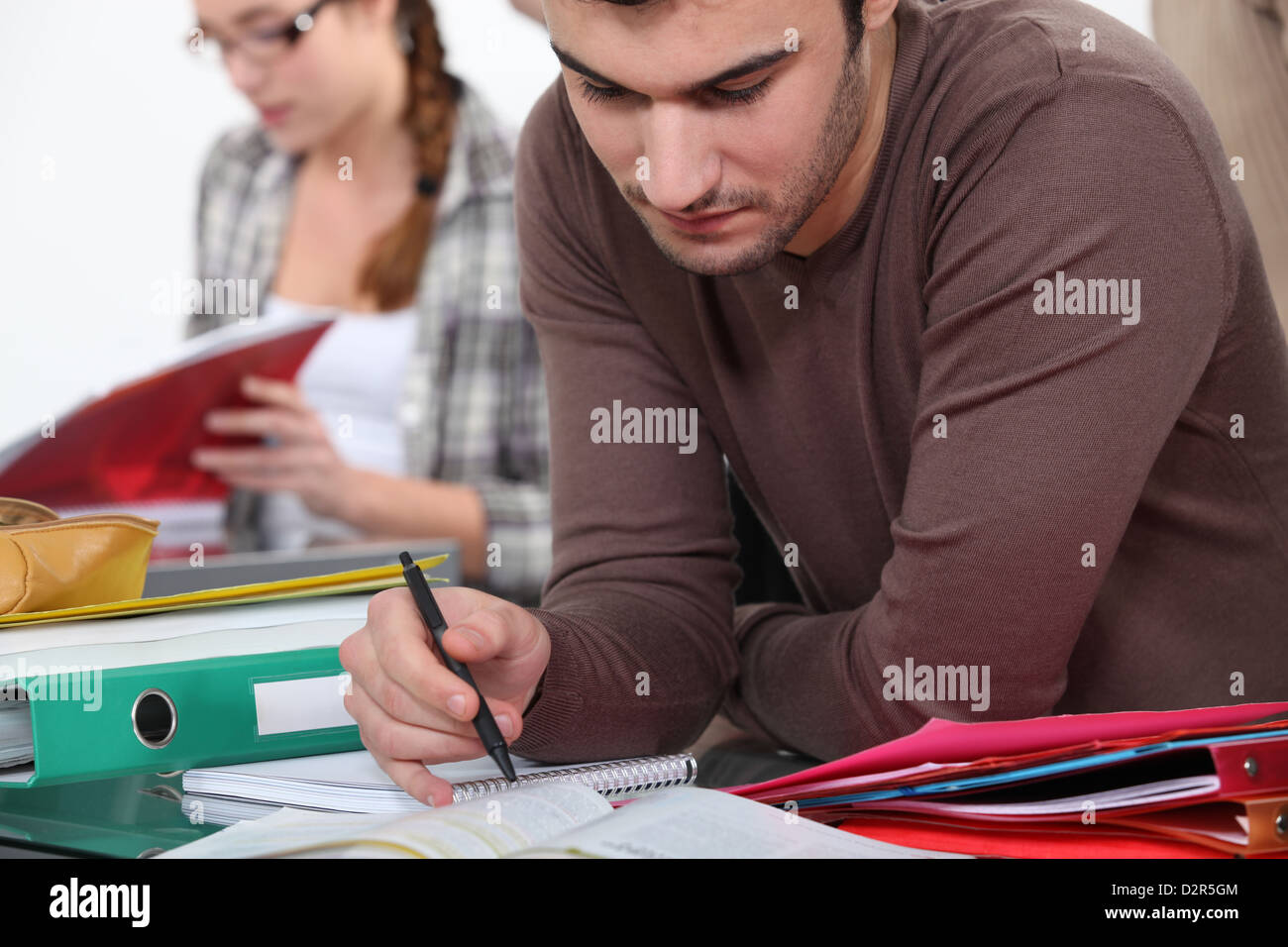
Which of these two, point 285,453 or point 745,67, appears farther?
point 285,453

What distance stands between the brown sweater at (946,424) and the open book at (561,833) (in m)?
0.24

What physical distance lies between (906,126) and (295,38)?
6.23 feet

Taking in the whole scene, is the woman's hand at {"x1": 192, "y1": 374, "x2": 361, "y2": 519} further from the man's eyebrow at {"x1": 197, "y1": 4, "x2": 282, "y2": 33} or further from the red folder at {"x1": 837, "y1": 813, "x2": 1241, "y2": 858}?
the red folder at {"x1": 837, "y1": 813, "x2": 1241, "y2": 858}

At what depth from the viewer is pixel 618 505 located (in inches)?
40.3

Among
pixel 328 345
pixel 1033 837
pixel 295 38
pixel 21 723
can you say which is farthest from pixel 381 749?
pixel 295 38

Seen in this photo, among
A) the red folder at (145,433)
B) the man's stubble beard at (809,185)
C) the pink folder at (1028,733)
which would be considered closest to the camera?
the pink folder at (1028,733)

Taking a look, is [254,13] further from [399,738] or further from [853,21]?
[399,738]

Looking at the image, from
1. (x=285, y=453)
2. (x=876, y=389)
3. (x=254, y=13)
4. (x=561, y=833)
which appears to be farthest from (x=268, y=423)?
(x=561, y=833)

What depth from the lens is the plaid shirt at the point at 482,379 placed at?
7.72 ft

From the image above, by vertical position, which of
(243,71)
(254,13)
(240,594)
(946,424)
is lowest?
(240,594)

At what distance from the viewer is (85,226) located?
258cm

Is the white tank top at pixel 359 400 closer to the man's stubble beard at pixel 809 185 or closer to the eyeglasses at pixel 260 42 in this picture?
the eyeglasses at pixel 260 42

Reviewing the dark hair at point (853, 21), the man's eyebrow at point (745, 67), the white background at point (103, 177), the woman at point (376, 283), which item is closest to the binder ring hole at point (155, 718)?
the man's eyebrow at point (745, 67)

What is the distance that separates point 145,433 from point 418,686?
1.84 meters
